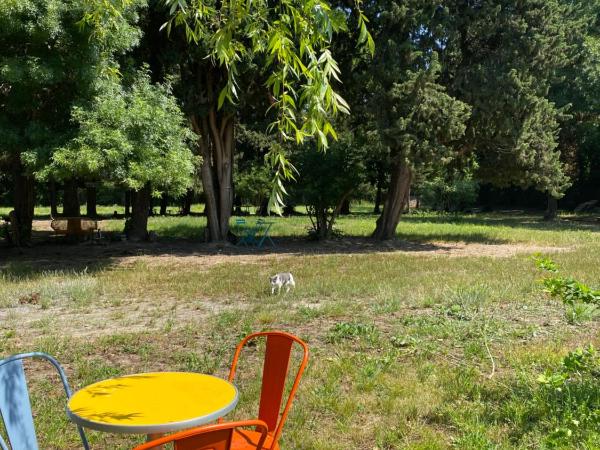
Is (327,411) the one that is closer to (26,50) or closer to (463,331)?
(463,331)

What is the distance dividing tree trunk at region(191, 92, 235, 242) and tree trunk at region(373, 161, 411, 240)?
5.38 m

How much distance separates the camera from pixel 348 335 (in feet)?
21.7

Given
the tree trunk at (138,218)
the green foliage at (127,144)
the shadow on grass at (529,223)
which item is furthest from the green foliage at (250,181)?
the green foliage at (127,144)

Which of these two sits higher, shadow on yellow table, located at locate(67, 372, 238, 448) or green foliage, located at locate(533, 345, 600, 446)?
shadow on yellow table, located at locate(67, 372, 238, 448)

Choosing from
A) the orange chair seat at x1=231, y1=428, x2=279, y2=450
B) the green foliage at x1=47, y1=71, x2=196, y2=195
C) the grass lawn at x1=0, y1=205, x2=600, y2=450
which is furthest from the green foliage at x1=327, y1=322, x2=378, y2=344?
the green foliage at x1=47, y1=71, x2=196, y2=195

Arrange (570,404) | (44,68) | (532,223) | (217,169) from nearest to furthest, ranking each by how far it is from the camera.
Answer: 1. (570,404)
2. (44,68)
3. (217,169)
4. (532,223)

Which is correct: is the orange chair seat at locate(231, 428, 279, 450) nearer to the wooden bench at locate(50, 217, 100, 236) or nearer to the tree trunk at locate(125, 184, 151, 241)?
the wooden bench at locate(50, 217, 100, 236)

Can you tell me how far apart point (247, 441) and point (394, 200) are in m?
17.0

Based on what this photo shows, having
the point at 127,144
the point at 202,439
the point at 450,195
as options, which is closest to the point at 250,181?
the point at 450,195

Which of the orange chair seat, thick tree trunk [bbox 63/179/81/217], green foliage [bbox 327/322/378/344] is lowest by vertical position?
green foliage [bbox 327/322/378/344]

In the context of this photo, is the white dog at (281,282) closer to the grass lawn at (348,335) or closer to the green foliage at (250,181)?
the grass lawn at (348,335)

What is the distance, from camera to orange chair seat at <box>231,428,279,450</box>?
284 centimetres

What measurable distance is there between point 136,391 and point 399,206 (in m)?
17.2

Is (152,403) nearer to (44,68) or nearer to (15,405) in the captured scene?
(15,405)
